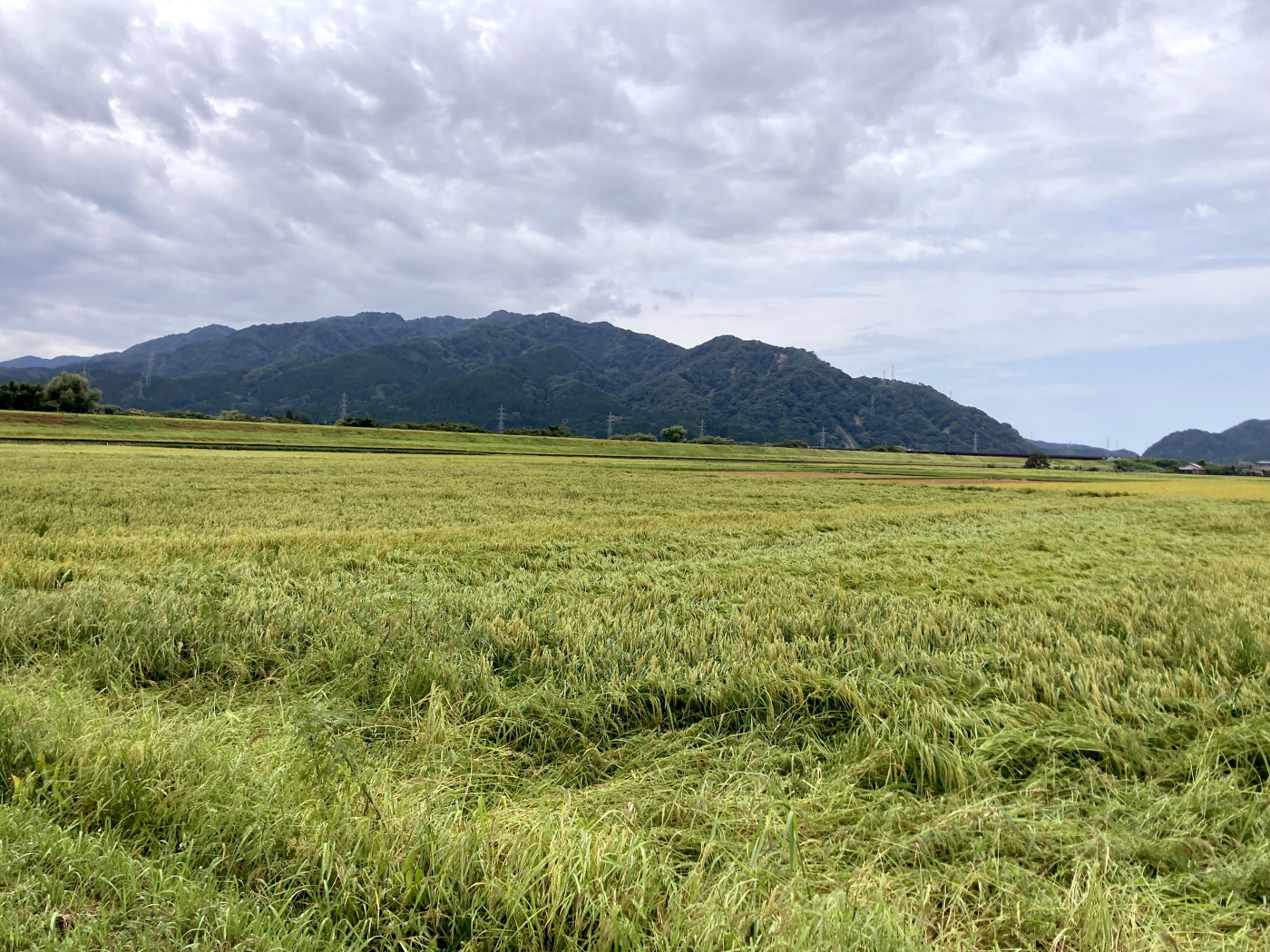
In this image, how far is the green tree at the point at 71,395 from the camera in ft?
326

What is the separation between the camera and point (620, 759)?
13.6 feet

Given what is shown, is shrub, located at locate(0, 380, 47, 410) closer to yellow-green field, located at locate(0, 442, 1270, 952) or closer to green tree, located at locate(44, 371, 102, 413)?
green tree, located at locate(44, 371, 102, 413)

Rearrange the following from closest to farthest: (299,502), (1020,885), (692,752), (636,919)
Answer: (636,919) < (1020,885) < (692,752) < (299,502)

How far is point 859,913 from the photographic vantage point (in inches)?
97.3

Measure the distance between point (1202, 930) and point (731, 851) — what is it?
2.04m

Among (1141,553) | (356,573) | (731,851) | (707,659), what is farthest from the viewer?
(1141,553)

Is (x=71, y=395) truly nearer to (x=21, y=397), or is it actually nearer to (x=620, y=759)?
(x=21, y=397)

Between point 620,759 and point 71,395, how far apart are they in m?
140

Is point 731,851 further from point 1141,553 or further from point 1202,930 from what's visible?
point 1141,553

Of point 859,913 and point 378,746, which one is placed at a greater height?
point 859,913

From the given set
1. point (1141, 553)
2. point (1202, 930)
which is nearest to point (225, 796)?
point (1202, 930)

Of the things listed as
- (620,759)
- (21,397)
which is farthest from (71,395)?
(620,759)

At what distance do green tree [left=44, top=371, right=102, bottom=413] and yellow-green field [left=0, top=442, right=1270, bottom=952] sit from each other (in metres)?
127

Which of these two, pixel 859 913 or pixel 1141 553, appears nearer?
pixel 859 913
